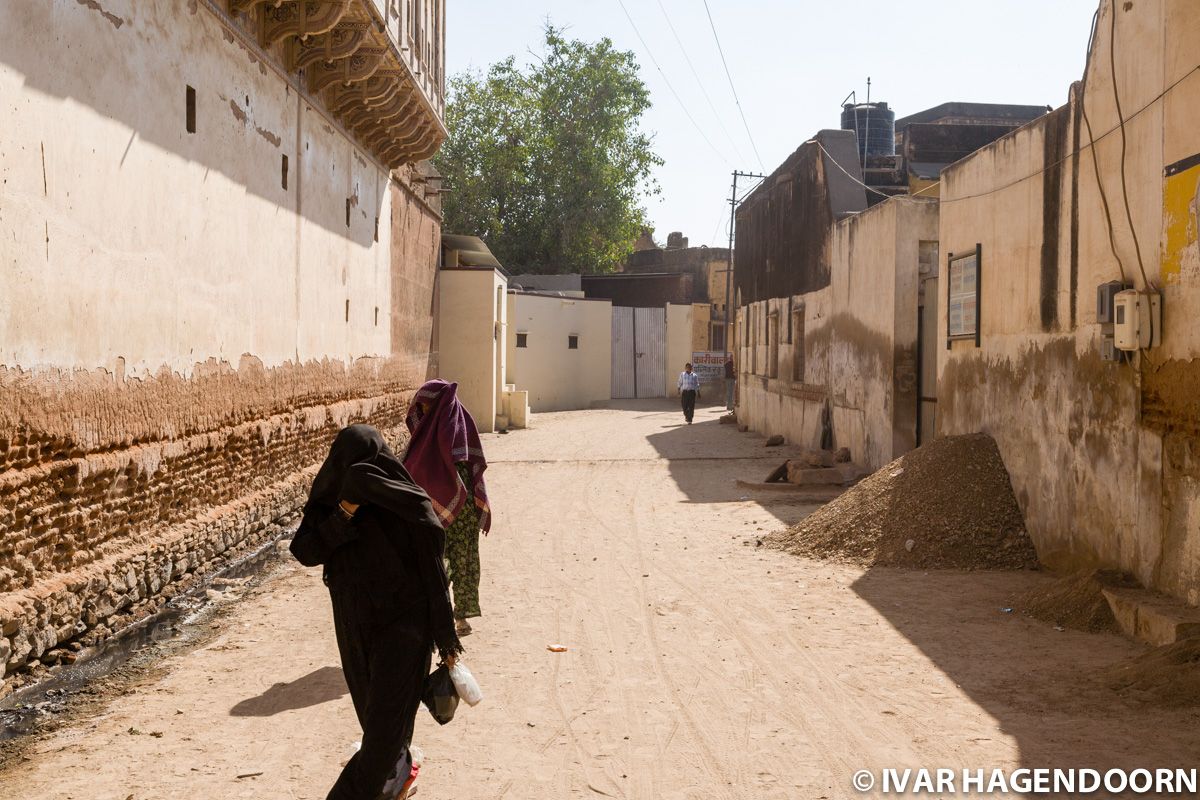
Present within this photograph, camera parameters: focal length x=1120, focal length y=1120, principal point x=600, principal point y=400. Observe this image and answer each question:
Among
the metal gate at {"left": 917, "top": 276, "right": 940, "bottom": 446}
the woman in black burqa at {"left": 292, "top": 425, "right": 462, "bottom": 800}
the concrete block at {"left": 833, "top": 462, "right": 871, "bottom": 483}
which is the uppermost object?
the metal gate at {"left": 917, "top": 276, "right": 940, "bottom": 446}

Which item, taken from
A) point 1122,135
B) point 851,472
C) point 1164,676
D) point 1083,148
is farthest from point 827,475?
point 1164,676

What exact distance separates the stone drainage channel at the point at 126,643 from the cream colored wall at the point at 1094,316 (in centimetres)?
627

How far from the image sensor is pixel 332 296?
14.8m

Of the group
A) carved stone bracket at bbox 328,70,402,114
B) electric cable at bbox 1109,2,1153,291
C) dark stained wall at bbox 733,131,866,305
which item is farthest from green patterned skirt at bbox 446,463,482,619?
dark stained wall at bbox 733,131,866,305

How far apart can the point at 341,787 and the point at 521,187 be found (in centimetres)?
4194

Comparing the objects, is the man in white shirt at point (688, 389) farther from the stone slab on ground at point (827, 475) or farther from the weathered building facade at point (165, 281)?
the weathered building facade at point (165, 281)

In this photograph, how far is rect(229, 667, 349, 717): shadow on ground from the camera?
558 cm

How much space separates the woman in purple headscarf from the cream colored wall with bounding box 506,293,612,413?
24.9 metres

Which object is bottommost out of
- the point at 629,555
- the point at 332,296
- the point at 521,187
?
the point at 629,555

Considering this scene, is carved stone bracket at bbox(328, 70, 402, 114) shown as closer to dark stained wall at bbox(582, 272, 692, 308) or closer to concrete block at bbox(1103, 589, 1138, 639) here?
concrete block at bbox(1103, 589, 1138, 639)

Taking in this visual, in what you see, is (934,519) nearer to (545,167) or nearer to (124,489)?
(124,489)

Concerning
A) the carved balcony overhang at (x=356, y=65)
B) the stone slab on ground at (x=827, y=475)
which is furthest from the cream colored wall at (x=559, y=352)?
the stone slab on ground at (x=827, y=475)

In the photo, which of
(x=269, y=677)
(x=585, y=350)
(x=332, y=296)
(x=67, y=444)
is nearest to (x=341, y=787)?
(x=269, y=677)

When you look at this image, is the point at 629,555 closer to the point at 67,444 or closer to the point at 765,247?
the point at 67,444
